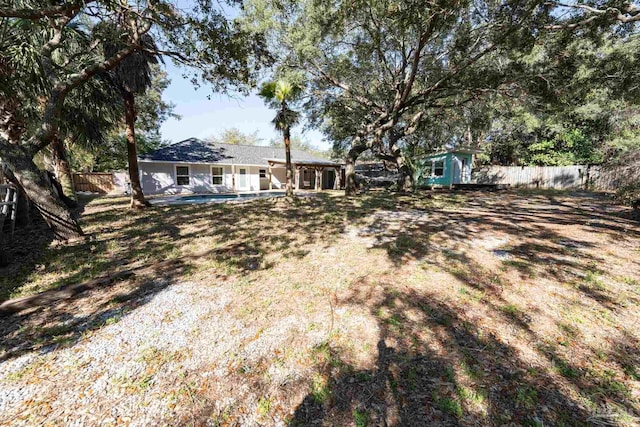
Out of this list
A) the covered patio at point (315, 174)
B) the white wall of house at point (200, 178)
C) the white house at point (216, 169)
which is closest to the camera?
the white wall of house at point (200, 178)

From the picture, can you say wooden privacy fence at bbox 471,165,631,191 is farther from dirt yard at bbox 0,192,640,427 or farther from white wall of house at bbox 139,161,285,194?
white wall of house at bbox 139,161,285,194

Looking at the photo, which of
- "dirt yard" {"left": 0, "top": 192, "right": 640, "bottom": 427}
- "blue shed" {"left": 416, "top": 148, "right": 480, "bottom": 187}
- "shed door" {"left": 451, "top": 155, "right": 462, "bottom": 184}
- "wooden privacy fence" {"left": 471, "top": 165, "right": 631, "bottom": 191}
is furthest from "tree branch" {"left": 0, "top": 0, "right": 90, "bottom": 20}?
"wooden privacy fence" {"left": 471, "top": 165, "right": 631, "bottom": 191}

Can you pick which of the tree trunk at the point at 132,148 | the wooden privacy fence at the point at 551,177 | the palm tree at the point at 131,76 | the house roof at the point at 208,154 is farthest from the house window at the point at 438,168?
the tree trunk at the point at 132,148

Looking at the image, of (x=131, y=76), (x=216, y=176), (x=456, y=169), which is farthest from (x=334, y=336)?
(x=456, y=169)

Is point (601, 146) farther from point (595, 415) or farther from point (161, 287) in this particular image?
point (161, 287)

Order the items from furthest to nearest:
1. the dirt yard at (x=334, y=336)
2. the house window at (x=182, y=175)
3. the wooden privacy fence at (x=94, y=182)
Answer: the wooden privacy fence at (x=94, y=182) → the house window at (x=182, y=175) → the dirt yard at (x=334, y=336)

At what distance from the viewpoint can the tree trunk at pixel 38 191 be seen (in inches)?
194

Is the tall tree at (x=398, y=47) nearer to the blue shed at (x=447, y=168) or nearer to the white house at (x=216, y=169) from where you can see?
the blue shed at (x=447, y=168)

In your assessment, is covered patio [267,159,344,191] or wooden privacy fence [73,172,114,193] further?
covered patio [267,159,344,191]

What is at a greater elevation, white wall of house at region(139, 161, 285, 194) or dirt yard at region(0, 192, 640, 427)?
white wall of house at region(139, 161, 285, 194)

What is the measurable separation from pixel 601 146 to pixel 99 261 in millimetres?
26836

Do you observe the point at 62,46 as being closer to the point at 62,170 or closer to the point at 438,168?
the point at 62,170

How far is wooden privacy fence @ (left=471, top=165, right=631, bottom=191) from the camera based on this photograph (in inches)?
602

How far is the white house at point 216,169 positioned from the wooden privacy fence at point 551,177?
11.3 m
